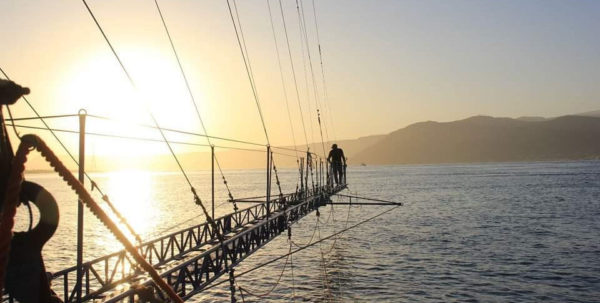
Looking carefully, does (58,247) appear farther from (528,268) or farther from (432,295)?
(528,268)

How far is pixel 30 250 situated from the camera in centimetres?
546

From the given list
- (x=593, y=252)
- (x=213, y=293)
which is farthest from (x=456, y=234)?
(x=213, y=293)

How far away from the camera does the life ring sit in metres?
5.38

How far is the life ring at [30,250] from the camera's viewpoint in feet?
17.7

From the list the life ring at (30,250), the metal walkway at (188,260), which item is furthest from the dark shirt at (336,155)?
the life ring at (30,250)

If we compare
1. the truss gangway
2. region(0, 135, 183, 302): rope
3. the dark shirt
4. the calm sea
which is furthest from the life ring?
the dark shirt

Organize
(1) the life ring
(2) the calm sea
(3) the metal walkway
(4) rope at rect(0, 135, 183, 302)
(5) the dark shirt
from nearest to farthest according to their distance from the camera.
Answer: (4) rope at rect(0, 135, 183, 302)
(1) the life ring
(3) the metal walkway
(2) the calm sea
(5) the dark shirt

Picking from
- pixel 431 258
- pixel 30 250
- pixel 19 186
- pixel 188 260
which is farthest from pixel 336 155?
pixel 19 186

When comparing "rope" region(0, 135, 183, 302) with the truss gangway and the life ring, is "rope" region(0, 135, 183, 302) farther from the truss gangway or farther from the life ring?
the truss gangway

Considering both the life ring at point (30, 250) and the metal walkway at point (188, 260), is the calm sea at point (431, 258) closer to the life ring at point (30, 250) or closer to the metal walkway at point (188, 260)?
the metal walkway at point (188, 260)

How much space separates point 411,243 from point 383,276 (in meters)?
11.8

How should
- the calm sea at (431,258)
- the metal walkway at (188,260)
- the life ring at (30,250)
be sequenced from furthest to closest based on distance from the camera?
the calm sea at (431,258) → the metal walkway at (188,260) → the life ring at (30,250)

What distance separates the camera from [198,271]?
14.6m

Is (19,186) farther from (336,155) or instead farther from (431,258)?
(336,155)
